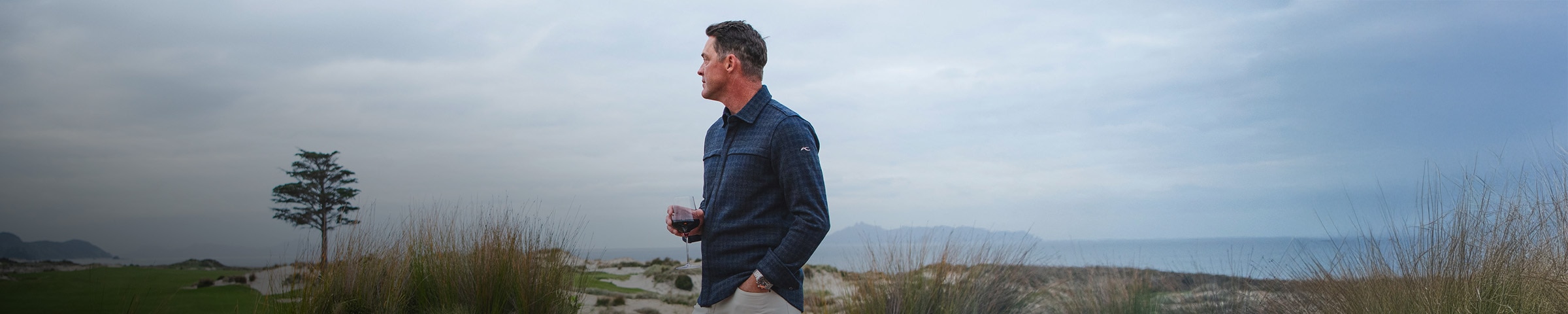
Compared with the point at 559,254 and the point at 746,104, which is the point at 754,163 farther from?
the point at 559,254

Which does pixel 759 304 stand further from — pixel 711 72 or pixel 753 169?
pixel 711 72

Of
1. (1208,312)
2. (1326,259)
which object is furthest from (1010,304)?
(1326,259)

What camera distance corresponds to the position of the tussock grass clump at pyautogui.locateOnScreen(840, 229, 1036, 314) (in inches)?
175

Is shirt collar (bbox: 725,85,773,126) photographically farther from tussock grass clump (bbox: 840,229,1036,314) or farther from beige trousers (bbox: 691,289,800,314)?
tussock grass clump (bbox: 840,229,1036,314)

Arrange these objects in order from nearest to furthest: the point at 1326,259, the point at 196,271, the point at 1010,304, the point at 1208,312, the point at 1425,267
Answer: the point at 1425,267
the point at 1326,259
the point at 1208,312
the point at 1010,304
the point at 196,271

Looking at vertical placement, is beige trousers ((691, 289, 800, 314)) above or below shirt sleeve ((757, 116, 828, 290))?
below

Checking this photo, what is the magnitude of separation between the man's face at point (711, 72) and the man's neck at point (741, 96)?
0.03 metres

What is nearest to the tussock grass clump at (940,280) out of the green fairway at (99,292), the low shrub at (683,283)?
the green fairway at (99,292)

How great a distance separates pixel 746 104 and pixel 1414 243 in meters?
3.21

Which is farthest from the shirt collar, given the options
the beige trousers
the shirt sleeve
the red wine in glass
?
the beige trousers

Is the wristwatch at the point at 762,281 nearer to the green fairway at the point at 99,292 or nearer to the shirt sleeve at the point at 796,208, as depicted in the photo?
the shirt sleeve at the point at 796,208

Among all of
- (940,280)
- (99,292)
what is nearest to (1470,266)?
(940,280)

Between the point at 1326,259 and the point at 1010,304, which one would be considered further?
the point at 1010,304

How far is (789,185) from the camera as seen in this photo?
1.72 meters
